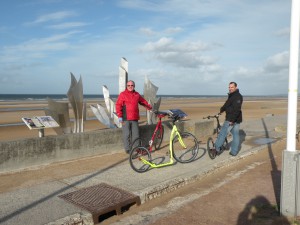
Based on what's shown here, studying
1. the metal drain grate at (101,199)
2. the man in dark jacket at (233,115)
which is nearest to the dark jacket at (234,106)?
the man in dark jacket at (233,115)

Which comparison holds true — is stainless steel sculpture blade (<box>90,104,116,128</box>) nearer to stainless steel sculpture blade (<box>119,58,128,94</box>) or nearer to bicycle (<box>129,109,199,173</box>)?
stainless steel sculpture blade (<box>119,58,128,94</box>)

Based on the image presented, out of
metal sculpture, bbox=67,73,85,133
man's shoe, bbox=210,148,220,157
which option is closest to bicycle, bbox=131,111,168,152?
man's shoe, bbox=210,148,220,157

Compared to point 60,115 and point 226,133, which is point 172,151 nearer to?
point 226,133

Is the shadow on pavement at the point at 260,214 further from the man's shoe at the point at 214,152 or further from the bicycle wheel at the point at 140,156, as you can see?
the man's shoe at the point at 214,152

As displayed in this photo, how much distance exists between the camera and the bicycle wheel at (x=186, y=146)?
723 centimetres

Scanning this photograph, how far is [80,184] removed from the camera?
5.66m

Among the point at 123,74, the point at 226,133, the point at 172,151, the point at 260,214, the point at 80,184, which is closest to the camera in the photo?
the point at 260,214

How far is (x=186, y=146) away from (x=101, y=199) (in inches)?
116

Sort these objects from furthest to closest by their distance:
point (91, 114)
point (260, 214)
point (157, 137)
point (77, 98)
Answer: point (91, 114)
point (77, 98)
point (157, 137)
point (260, 214)

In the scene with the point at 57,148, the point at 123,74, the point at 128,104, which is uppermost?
the point at 123,74

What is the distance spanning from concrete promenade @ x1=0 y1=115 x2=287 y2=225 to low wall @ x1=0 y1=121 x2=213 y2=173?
0.26 metres

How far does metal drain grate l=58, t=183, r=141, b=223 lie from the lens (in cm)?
461

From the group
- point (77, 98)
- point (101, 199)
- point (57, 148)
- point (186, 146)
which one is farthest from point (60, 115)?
point (101, 199)

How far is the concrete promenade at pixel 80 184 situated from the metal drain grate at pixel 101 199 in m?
0.11
